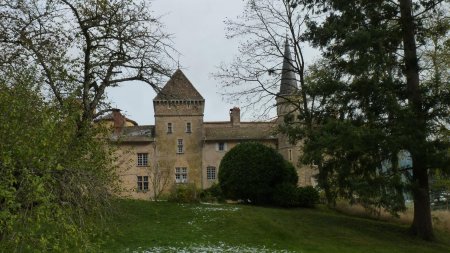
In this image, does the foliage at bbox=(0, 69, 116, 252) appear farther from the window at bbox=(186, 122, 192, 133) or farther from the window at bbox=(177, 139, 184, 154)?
the window at bbox=(186, 122, 192, 133)

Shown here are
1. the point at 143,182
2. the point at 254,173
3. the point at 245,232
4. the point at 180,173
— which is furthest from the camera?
the point at 180,173

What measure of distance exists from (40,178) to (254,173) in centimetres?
1980

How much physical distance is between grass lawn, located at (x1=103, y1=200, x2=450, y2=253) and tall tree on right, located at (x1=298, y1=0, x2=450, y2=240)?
2091 millimetres

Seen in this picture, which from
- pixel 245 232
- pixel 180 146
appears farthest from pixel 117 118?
pixel 180 146

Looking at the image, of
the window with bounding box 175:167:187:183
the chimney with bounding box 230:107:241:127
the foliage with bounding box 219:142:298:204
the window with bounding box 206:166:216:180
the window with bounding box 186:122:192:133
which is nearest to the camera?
the foliage with bounding box 219:142:298:204

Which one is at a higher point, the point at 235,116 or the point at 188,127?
the point at 235,116

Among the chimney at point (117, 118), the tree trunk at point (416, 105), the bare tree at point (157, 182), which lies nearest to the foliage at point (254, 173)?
the bare tree at point (157, 182)

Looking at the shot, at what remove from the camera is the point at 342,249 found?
15.7 m

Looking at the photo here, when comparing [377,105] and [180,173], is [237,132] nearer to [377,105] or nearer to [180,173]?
[180,173]

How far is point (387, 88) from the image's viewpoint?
60.1ft

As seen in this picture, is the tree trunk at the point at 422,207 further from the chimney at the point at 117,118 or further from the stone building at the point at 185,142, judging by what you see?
the stone building at the point at 185,142

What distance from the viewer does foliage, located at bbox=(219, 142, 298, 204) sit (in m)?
26.2

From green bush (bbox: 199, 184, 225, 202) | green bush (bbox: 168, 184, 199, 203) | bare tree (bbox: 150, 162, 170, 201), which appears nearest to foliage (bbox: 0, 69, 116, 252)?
green bush (bbox: 168, 184, 199, 203)

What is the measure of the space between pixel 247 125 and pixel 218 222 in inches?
1455
